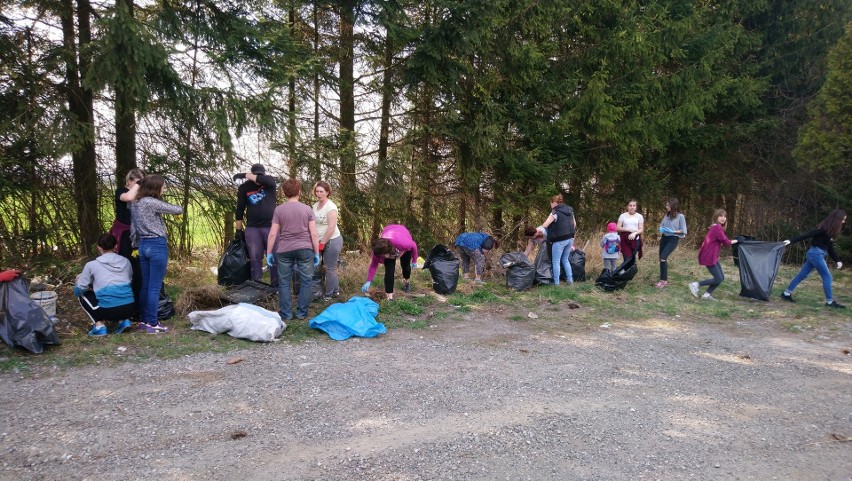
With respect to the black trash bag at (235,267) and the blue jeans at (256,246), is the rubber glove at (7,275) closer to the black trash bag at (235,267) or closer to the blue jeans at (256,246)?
the black trash bag at (235,267)

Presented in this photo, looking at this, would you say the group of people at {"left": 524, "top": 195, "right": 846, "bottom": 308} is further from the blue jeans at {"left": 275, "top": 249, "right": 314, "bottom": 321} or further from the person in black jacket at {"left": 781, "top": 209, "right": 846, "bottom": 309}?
the blue jeans at {"left": 275, "top": 249, "right": 314, "bottom": 321}

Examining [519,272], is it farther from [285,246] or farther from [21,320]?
[21,320]

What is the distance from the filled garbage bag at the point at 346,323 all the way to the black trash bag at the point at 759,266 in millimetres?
6035

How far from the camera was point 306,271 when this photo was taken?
6.59 meters

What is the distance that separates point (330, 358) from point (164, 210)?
2417 mm

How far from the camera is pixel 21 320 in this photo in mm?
5098

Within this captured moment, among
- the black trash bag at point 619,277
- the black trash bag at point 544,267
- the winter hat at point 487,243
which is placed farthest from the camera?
the black trash bag at point 544,267

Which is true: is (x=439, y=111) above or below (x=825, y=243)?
above

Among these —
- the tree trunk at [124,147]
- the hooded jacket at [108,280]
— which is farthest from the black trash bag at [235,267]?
the tree trunk at [124,147]

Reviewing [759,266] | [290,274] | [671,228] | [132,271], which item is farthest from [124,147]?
[759,266]

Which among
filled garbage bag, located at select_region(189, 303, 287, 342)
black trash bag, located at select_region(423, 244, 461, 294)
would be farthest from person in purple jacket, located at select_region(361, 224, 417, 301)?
filled garbage bag, located at select_region(189, 303, 287, 342)

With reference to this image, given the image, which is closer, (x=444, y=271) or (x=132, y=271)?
(x=132, y=271)

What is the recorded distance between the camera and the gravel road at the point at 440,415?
3320mm

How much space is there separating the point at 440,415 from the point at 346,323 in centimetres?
235
